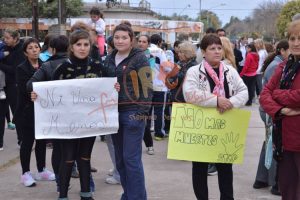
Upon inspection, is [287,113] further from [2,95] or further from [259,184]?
[2,95]

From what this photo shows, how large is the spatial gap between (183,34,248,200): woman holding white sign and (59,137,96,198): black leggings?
110cm

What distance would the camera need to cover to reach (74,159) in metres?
4.65

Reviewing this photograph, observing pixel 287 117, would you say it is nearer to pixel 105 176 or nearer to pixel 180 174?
pixel 180 174

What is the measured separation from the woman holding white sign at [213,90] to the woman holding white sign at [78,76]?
3.31 ft

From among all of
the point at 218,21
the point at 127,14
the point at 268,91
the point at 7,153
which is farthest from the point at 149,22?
the point at 218,21

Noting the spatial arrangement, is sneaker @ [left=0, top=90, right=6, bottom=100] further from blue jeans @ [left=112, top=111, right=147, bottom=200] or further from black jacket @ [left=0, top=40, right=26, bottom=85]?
blue jeans @ [left=112, top=111, right=147, bottom=200]

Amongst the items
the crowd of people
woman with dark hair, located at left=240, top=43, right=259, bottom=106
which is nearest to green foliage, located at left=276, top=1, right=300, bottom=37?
woman with dark hair, located at left=240, top=43, right=259, bottom=106

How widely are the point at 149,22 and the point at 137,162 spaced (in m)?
42.0

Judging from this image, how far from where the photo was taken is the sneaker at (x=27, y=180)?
5516mm

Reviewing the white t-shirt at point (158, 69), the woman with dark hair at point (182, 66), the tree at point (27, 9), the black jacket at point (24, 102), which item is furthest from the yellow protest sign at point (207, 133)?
the tree at point (27, 9)

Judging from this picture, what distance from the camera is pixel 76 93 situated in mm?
4547

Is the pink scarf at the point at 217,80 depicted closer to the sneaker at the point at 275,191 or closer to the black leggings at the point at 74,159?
the black leggings at the point at 74,159

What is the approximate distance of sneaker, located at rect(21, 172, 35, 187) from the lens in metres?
5.52

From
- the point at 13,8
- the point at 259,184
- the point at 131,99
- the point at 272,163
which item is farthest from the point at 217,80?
the point at 13,8
